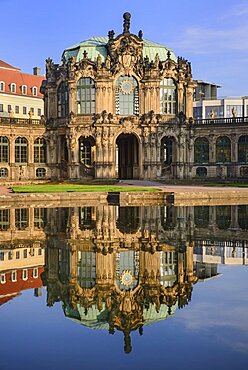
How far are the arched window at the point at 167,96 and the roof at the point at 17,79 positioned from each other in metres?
41.1

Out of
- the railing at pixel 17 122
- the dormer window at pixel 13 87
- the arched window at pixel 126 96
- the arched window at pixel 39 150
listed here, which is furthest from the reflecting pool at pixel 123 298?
the dormer window at pixel 13 87

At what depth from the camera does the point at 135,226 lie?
2959cm

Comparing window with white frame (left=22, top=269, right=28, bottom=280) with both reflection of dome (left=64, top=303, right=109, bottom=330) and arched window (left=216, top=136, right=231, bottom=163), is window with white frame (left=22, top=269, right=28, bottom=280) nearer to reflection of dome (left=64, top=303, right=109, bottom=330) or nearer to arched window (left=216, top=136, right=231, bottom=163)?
reflection of dome (left=64, top=303, right=109, bottom=330)

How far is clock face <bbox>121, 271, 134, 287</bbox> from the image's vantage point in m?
16.4

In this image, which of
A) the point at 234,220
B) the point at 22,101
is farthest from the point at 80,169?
the point at 234,220

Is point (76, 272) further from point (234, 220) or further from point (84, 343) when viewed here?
point (234, 220)

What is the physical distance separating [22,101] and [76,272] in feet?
330

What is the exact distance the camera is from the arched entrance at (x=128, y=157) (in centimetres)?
8431

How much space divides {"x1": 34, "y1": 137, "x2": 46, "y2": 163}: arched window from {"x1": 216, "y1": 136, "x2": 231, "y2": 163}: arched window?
1118 inches

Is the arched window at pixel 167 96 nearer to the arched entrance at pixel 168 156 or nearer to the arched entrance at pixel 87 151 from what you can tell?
the arched entrance at pixel 168 156

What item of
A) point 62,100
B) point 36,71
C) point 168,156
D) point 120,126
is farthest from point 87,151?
point 36,71

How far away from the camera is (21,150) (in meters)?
83.6

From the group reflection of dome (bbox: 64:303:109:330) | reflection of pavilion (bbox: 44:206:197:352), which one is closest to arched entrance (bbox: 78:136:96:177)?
reflection of pavilion (bbox: 44:206:197:352)

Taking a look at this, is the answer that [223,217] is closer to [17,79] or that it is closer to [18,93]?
[18,93]
